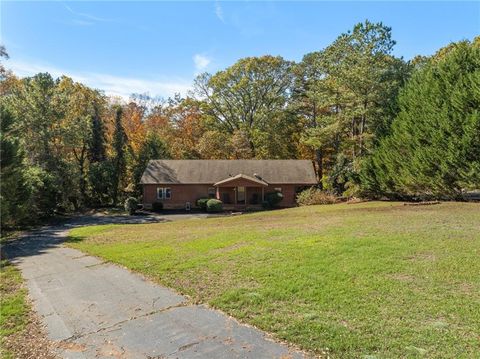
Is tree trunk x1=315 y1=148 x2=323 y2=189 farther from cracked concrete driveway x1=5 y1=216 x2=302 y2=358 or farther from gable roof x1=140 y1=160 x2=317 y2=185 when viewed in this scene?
cracked concrete driveway x1=5 y1=216 x2=302 y2=358

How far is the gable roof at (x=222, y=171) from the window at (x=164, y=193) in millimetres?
935

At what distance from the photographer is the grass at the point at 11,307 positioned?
6.68 meters

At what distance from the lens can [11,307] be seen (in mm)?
7859

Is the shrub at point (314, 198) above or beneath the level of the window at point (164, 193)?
beneath

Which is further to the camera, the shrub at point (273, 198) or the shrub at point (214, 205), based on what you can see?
the shrub at point (273, 198)

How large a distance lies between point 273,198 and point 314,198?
15.8 ft

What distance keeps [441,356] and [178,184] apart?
1375 inches

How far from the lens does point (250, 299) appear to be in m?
7.27

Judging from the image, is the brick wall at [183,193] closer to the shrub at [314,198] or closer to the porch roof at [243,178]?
the porch roof at [243,178]

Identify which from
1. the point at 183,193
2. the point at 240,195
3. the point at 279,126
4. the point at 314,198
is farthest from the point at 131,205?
the point at 279,126

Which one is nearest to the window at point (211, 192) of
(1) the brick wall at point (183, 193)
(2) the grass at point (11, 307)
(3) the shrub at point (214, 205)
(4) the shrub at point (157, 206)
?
(1) the brick wall at point (183, 193)

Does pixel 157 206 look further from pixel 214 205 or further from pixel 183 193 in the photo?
pixel 214 205

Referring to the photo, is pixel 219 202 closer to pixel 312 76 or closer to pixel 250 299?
pixel 312 76

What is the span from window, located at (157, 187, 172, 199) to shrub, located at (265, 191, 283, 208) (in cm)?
1021
